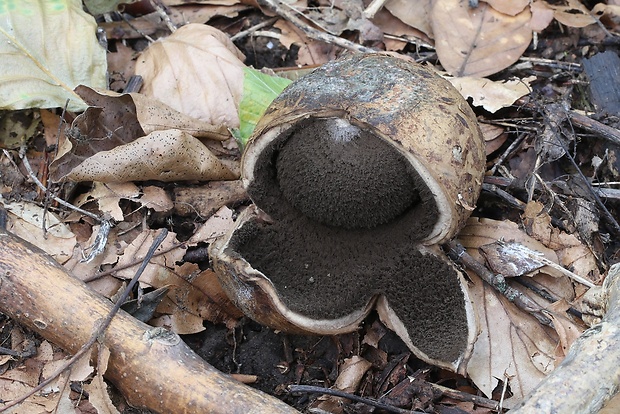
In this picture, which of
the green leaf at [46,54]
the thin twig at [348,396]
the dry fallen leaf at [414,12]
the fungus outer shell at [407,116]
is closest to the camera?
the fungus outer shell at [407,116]

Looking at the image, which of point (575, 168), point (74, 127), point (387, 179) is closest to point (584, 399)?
point (387, 179)

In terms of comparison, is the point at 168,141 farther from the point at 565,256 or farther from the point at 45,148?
the point at 565,256

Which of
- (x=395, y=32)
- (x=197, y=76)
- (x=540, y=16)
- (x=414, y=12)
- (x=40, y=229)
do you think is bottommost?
(x=40, y=229)

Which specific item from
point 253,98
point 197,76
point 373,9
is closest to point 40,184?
point 197,76

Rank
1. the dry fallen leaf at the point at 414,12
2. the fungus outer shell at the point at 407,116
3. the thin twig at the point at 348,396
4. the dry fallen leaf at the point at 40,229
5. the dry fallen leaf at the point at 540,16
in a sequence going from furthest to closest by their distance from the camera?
the dry fallen leaf at the point at 414,12 → the dry fallen leaf at the point at 540,16 → the dry fallen leaf at the point at 40,229 → the thin twig at the point at 348,396 → the fungus outer shell at the point at 407,116

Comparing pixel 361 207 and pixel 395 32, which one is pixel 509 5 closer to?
pixel 395 32

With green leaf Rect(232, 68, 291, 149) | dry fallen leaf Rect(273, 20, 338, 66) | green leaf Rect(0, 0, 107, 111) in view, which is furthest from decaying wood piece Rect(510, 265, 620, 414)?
green leaf Rect(0, 0, 107, 111)

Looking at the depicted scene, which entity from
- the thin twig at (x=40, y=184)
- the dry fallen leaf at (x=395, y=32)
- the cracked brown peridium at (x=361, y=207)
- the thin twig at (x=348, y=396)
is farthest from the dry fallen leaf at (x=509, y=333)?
the thin twig at (x=40, y=184)

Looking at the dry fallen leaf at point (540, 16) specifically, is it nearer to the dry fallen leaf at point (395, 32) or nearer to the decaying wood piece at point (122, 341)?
the dry fallen leaf at point (395, 32)
